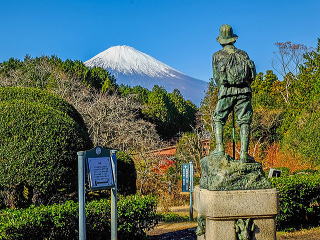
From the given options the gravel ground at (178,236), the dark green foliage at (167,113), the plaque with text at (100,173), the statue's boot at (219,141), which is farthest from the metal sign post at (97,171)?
the dark green foliage at (167,113)

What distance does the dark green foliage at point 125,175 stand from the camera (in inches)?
435

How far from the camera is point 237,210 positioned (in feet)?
19.4

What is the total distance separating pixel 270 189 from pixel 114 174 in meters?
2.55

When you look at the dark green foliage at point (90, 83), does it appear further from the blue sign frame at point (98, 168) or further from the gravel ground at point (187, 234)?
the blue sign frame at point (98, 168)

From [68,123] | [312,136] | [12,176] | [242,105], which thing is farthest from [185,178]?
[312,136]

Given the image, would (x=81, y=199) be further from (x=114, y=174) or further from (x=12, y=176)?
(x=12, y=176)

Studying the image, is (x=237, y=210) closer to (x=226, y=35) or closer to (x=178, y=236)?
(x=226, y=35)

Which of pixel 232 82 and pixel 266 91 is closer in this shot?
pixel 232 82

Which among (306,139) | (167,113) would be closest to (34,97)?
(306,139)

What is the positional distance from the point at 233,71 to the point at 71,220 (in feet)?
12.5

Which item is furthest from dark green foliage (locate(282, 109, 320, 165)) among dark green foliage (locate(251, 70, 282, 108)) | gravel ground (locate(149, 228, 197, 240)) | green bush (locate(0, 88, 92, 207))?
green bush (locate(0, 88, 92, 207))

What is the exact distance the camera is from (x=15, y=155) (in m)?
8.32

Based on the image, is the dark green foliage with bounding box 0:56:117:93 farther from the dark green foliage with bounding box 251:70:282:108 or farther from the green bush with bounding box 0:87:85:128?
the green bush with bounding box 0:87:85:128

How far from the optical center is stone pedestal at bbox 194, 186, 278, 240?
19.3ft
